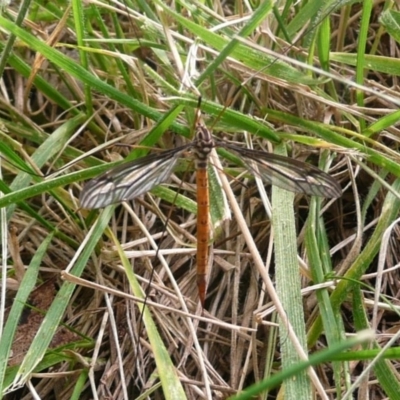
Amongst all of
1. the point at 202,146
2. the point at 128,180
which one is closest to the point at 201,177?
the point at 202,146

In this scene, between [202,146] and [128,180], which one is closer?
[128,180]

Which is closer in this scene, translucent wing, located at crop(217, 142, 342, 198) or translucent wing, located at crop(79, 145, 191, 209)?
translucent wing, located at crop(79, 145, 191, 209)

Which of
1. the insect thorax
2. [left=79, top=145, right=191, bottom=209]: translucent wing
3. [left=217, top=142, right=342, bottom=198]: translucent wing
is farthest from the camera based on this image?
the insect thorax

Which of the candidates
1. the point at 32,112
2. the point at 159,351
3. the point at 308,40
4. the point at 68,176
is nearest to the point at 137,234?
the point at 68,176

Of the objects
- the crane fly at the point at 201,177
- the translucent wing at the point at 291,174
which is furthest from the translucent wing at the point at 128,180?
the translucent wing at the point at 291,174

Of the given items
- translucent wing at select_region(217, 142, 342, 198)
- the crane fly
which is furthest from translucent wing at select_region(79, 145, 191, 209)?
translucent wing at select_region(217, 142, 342, 198)

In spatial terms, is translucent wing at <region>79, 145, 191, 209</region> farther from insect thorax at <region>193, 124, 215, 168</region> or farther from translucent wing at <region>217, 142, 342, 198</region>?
translucent wing at <region>217, 142, 342, 198</region>

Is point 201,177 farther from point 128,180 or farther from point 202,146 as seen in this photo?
point 128,180

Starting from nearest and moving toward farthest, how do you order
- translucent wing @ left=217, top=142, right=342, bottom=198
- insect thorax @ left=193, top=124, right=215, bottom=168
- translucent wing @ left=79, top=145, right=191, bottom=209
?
translucent wing @ left=79, top=145, right=191, bottom=209 → translucent wing @ left=217, top=142, right=342, bottom=198 → insect thorax @ left=193, top=124, right=215, bottom=168
